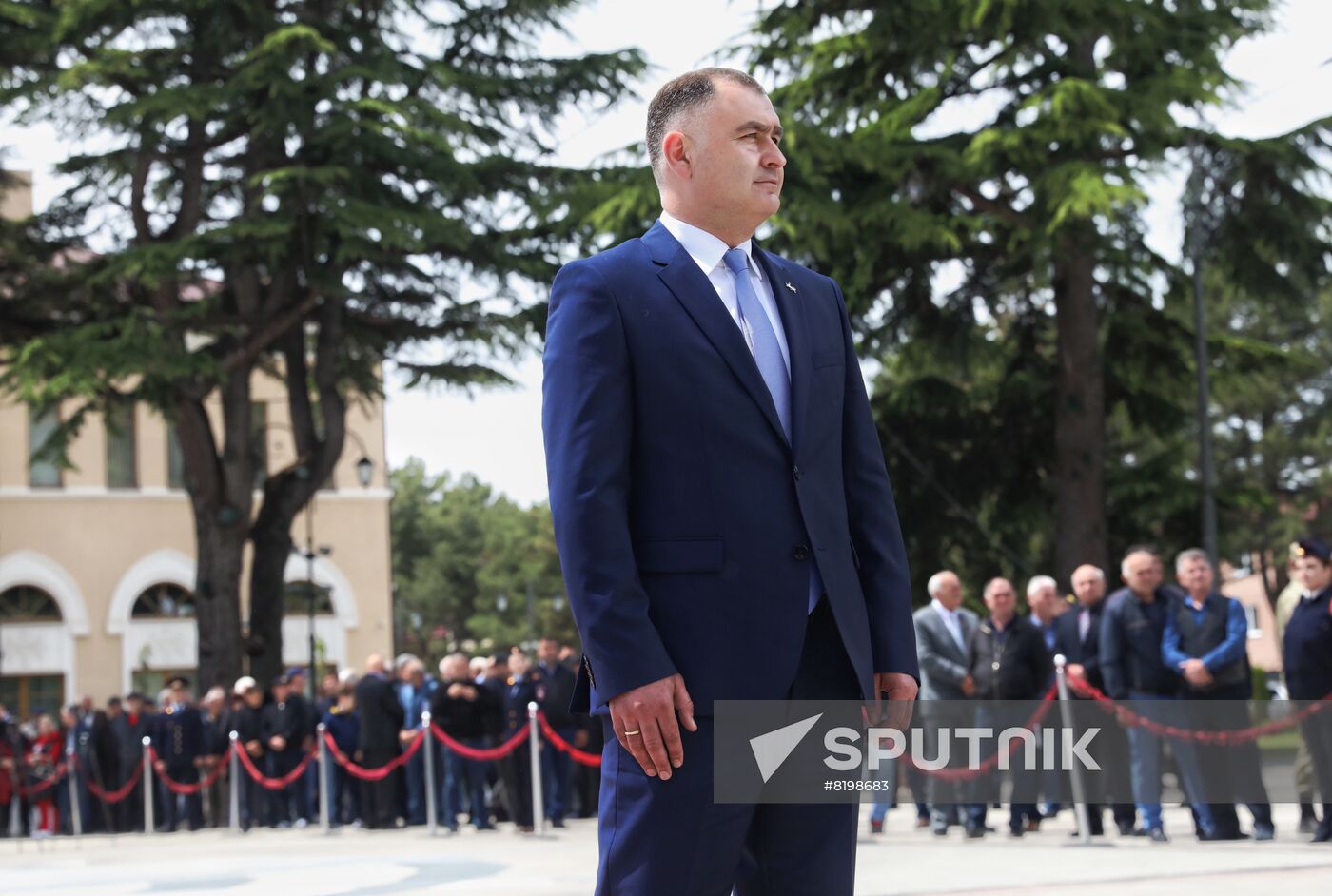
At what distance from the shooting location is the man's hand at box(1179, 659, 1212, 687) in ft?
38.1

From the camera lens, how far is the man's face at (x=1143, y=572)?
39.9 feet

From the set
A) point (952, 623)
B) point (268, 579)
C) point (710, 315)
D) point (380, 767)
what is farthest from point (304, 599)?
point (710, 315)

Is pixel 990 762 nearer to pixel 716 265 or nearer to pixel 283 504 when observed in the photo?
pixel 716 265

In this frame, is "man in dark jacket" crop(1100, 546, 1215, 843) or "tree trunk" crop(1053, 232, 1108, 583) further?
"tree trunk" crop(1053, 232, 1108, 583)

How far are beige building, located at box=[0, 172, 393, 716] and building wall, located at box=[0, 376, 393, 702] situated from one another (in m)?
0.03

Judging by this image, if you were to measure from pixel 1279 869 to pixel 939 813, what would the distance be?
168 inches

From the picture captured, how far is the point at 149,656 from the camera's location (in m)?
47.0

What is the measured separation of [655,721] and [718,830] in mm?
239

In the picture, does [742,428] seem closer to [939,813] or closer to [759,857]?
[759,857]

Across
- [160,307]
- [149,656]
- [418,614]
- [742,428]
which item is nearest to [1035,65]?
[160,307]

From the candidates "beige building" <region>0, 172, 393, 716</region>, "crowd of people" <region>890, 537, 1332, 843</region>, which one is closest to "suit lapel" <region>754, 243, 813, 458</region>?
"crowd of people" <region>890, 537, 1332, 843</region>

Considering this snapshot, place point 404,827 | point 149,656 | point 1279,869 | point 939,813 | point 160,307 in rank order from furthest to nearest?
point 149,656 < point 160,307 < point 404,827 < point 939,813 < point 1279,869

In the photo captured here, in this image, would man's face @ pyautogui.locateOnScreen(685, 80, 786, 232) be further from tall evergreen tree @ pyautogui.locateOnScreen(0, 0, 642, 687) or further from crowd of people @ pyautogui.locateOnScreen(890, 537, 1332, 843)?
tall evergreen tree @ pyautogui.locateOnScreen(0, 0, 642, 687)

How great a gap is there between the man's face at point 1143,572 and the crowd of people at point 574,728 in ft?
0.04
